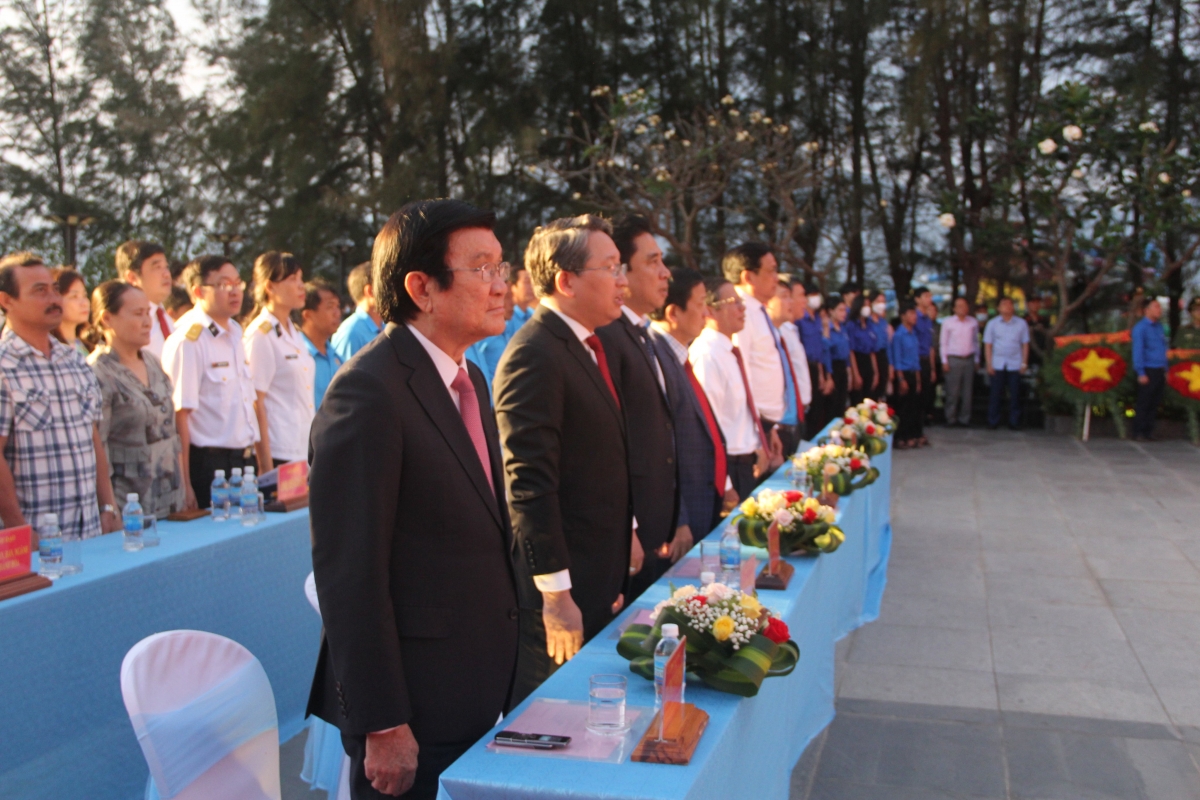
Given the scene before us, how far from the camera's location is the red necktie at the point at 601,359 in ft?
9.02

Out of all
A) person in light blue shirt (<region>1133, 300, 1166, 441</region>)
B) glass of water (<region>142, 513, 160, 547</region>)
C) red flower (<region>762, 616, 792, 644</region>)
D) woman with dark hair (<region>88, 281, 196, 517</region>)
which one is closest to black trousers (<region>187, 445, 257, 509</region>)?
woman with dark hair (<region>88, 281, 196, 517</region>)

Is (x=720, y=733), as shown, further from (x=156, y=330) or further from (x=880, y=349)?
(x=880, y=349)

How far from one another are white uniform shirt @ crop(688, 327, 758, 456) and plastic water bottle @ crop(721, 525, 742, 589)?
4.99ft

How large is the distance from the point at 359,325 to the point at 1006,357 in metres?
9.09

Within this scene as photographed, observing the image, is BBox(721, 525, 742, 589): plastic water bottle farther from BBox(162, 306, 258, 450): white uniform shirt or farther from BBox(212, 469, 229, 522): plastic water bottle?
BBox(162, 306, 258, 450): white uniform shirt

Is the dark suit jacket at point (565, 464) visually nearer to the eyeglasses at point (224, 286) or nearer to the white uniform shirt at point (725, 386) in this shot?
the white uniform shirt at point (725, 386)

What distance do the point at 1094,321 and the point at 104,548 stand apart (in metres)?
15.4

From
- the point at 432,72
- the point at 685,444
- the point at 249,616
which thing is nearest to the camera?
the point at 249,616

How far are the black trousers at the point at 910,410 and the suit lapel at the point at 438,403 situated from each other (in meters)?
9.52

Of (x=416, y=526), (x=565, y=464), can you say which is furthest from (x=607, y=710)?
(x=565, y=464)

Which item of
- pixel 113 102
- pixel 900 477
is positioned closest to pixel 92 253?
pixel 113 102

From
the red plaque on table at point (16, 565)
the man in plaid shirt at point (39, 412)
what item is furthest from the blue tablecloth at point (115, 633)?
the man in plaid shirt at point (39, 412)

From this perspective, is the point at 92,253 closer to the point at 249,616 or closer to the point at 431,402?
the point at 249,616

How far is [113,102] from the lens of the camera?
19562mm
